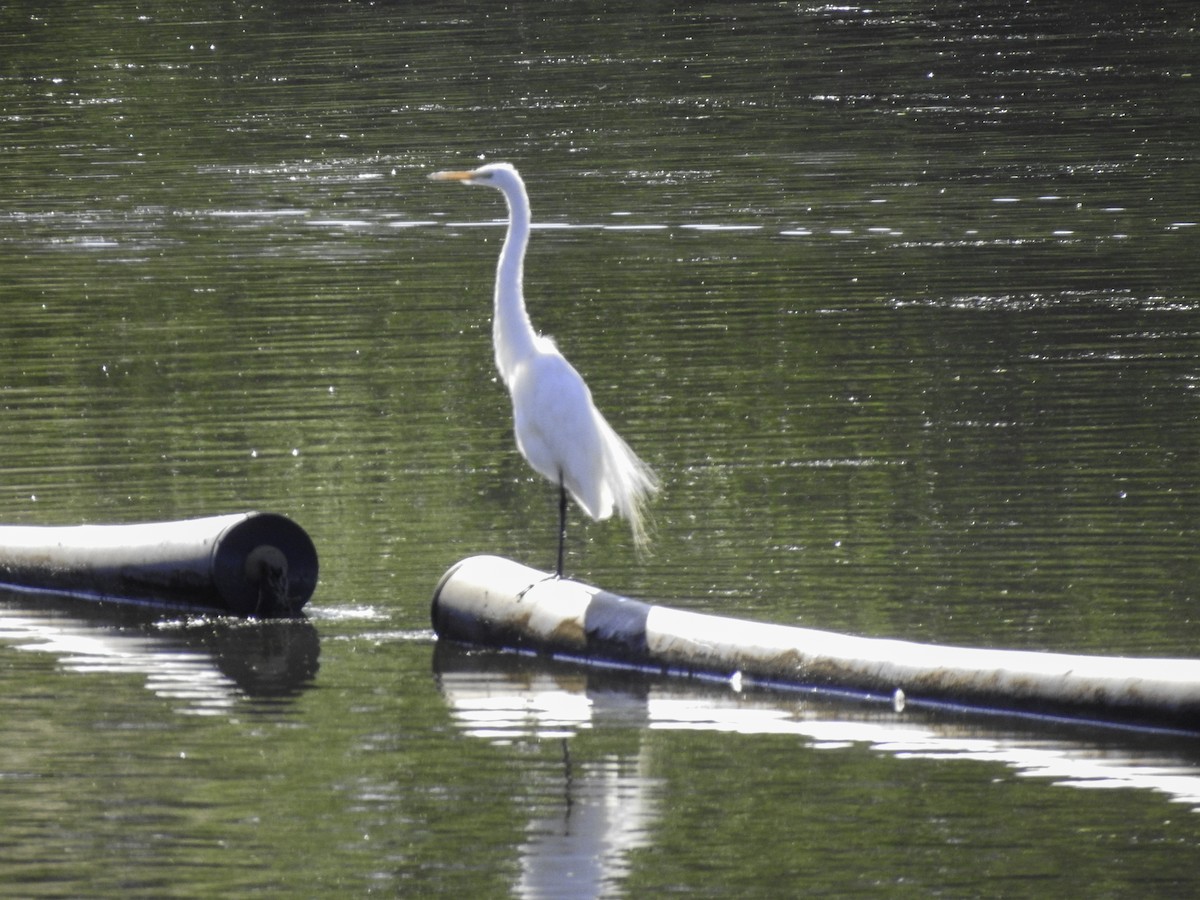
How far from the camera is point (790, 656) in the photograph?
35.6ft

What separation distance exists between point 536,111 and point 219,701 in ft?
92.7

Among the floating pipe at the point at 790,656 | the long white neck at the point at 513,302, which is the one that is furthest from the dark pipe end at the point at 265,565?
the long white neck at the point at 513,302

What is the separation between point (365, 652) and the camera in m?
12.0

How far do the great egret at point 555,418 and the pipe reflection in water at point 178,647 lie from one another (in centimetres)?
152

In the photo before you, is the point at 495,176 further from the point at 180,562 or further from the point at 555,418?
the point at 180,562

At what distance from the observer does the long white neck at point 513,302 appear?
41.7ft

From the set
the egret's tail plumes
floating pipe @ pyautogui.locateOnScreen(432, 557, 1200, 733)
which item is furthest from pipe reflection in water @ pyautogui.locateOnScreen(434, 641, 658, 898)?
the egret's tail plumes

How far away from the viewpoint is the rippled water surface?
919 cm

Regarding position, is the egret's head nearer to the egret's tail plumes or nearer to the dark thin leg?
the egret's tail plumes

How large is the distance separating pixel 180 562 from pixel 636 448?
4.60m

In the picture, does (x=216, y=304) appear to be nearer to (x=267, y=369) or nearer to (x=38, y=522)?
(x=267, y=369)

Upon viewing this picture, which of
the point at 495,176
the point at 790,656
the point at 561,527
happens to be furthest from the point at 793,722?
the point at 495,176

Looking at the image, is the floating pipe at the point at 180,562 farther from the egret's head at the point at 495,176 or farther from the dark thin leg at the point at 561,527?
the egret's head at the point at 495,176

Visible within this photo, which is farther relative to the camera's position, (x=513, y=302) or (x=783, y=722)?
(x=513, y=302)
